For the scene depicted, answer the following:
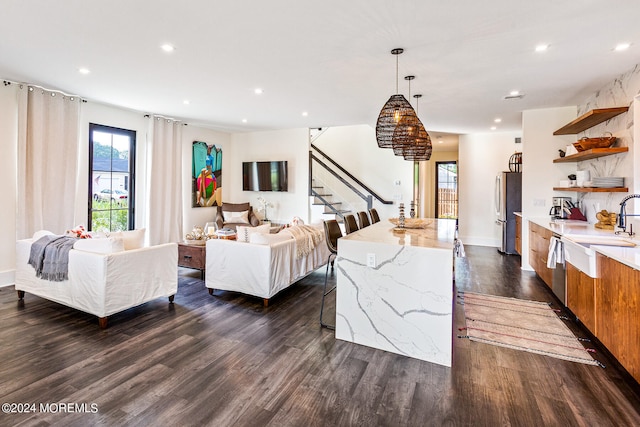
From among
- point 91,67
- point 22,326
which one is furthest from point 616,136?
point 22,326

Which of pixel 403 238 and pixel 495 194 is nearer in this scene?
pixel 403 238

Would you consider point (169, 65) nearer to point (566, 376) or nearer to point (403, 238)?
point (403, 238)

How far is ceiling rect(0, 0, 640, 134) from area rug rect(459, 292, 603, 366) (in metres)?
2.67

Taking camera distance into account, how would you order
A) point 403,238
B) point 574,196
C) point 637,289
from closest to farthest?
1. point 637,289
2. point 403,238
3. point 574,196

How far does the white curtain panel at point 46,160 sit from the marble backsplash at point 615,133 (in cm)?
724

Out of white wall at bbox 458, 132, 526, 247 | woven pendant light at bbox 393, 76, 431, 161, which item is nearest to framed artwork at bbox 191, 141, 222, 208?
woven pendant light at bbox 393, 76, 431, 161

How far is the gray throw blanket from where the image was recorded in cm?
328

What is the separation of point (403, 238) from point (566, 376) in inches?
60.4

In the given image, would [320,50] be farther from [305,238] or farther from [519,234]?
[519,234]

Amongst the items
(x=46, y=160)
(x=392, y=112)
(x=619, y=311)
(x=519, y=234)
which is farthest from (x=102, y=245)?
(x=519, y=234)

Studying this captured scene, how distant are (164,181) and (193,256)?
8.16 feet

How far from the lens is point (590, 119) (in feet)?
13.1

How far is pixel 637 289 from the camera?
6.74 ft

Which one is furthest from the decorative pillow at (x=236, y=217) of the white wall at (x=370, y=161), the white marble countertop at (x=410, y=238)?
the white marble countertop at (x=410, y=238)
